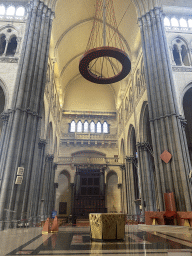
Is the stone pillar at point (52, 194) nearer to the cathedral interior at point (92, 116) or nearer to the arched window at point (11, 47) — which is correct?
the cathedral interior at point (92, 116)

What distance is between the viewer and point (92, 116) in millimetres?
29953

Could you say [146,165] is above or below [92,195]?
above

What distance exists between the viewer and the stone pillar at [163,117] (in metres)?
11.8

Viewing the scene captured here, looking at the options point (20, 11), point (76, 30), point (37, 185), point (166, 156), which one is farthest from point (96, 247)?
point (76, 30)

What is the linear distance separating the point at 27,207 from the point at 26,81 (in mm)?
7724

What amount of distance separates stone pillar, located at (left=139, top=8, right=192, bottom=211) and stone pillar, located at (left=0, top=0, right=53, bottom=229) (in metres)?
7.59

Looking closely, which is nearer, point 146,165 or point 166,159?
point 166,159

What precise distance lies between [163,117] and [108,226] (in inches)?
376

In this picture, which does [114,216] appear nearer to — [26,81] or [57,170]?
[26,81]

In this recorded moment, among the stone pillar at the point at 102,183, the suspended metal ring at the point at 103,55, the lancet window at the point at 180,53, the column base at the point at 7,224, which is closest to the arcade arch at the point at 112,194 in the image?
the stone pillar at the point at 102,183

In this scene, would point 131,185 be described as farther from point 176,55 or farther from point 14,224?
point 14,224

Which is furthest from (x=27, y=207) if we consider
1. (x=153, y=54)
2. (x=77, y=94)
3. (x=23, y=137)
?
(x=77, y=94)

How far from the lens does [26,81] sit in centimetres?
1338

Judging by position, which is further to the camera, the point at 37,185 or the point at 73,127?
the point at 73,127
